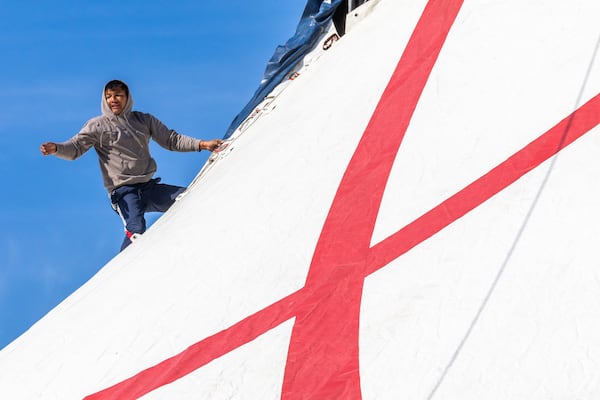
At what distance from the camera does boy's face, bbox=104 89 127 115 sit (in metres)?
5.34

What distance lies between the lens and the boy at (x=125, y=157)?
5297mm

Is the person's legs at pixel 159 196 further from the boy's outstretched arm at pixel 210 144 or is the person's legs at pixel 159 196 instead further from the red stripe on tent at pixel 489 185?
the red stripe on tent at pixel 489 185

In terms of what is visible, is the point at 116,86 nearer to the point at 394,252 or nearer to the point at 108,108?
the point at 108,108

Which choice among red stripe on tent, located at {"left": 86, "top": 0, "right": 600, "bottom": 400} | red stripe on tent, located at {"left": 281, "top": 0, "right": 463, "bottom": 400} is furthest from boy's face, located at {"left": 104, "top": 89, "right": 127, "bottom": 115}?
red stripe on tent, located at {"left": 86, "top": 0, "right": 600, "bottom": 400}

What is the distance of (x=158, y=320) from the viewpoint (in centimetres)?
362

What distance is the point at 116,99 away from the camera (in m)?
5.34

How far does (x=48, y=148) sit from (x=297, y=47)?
5.12ft

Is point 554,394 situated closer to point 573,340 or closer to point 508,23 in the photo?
point 573,340

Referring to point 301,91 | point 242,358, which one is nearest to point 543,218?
point 242,358

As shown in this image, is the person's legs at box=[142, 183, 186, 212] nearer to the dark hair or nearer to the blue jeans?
the blue jeans

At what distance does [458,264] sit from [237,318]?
2.66 ft

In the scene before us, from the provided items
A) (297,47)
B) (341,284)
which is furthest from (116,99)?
(341,284)

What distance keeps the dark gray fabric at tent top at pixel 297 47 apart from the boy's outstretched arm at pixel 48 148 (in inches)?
45.4

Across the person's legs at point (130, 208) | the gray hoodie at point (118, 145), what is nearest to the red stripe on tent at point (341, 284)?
the person's legs at point (130, 208)
